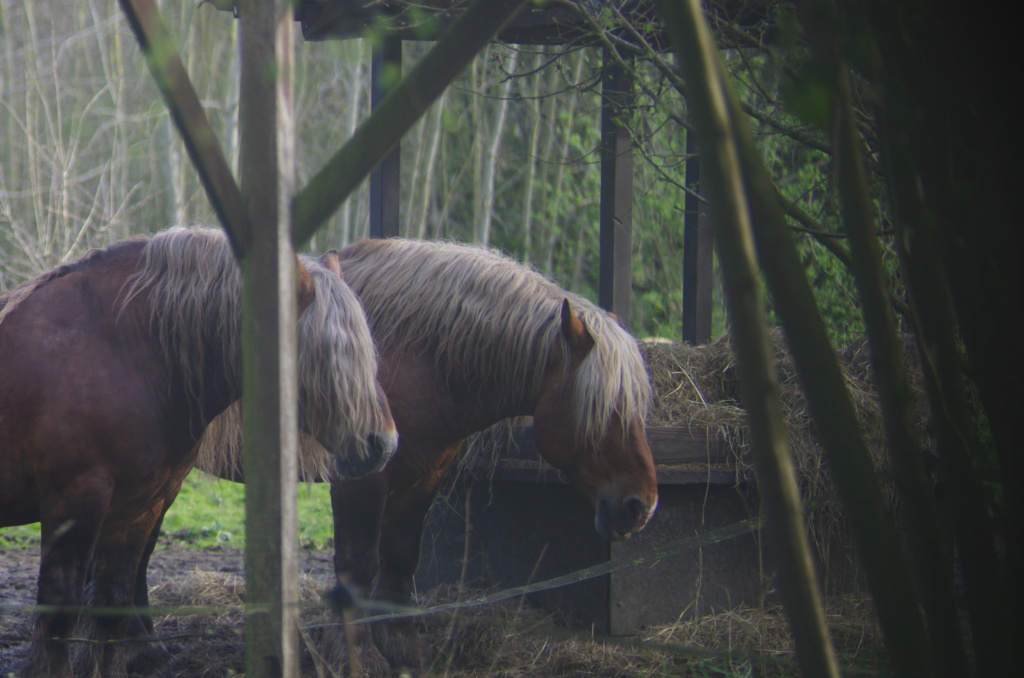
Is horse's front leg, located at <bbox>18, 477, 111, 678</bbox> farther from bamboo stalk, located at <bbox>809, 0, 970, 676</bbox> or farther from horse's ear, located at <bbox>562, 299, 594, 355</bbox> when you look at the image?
bamboo stalk, located at <bbox>809, 0, 970, 676</bbox>

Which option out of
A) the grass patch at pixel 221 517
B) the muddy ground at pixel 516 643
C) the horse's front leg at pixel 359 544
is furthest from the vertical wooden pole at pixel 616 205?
the grass patch at pixel 221 517

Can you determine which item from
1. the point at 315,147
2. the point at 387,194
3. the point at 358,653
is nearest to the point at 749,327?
the point at 358,653

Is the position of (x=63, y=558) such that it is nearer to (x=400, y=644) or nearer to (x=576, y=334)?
(x=400, y=644)

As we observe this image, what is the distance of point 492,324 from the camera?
3600 millimetres

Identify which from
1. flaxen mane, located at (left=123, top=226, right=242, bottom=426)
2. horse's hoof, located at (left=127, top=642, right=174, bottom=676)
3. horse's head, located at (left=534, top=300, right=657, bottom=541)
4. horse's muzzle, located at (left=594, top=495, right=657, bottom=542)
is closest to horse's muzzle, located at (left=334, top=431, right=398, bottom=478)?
flaxen mane, located at (left=123, top=226, right=242, bottom=426)

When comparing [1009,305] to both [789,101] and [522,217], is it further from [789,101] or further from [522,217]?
[522,217]

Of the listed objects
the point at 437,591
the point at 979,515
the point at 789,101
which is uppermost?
the point at 789,101

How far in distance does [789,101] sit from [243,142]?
3.46 ft

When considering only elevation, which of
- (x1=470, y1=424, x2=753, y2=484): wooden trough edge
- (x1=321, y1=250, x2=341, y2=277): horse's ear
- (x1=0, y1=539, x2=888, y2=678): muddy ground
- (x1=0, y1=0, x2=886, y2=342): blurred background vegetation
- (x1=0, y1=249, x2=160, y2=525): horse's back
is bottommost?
(x1=0, y1=539, x2=888, y2=678): muddy ground

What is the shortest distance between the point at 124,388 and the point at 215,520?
15.7 ft

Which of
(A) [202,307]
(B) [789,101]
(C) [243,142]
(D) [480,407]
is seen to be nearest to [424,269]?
(D) [480,407]

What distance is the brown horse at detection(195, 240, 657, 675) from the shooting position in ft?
11.1

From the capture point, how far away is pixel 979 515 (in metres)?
1.23

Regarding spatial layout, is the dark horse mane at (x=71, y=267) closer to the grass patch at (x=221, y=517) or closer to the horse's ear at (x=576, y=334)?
the horse's ear at (x=576, y=334)
